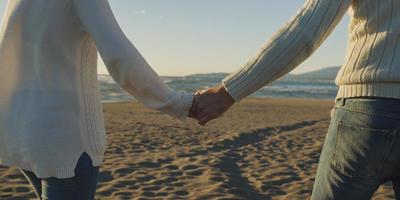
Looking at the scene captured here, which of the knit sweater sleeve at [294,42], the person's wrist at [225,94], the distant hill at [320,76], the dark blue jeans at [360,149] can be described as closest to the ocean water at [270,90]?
the person's wrist at [225,94]

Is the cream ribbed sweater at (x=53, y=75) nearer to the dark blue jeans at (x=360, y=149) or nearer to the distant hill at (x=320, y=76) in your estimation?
the dark blue jeans at (x=360, y=149)

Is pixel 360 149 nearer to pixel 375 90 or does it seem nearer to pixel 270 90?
pixel 375 90

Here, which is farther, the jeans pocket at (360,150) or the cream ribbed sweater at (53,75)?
the cream ribbed sweater at (53,75)

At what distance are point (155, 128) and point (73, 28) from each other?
9.95 meters

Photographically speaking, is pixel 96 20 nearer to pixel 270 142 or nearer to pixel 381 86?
pixel 381 86

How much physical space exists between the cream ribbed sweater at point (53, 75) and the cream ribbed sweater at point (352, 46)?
20.5 inches

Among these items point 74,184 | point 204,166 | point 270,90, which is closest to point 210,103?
point 74,184

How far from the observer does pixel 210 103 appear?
2.24 m

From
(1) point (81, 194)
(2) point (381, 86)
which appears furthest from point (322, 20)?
(1) point (81, 194)

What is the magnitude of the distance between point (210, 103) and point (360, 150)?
79 centimetres

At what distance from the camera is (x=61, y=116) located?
5.79 ft

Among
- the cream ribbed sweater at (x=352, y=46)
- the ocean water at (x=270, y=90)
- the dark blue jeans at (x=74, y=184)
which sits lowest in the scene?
the ocean water at (x=270, y=90)

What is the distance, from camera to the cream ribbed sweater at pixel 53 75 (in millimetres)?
1746

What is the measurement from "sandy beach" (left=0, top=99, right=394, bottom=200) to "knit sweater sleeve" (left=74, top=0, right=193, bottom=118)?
333 centimetres
